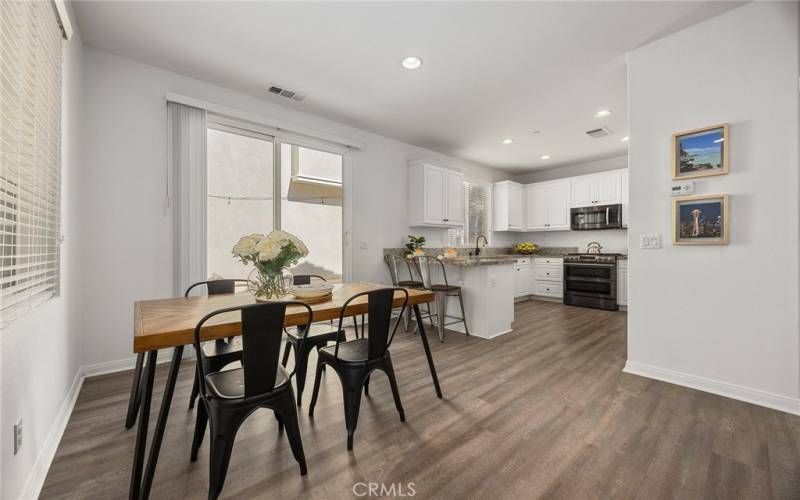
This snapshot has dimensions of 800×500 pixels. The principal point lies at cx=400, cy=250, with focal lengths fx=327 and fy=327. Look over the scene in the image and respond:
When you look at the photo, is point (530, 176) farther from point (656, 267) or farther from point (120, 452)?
point (120, 452)

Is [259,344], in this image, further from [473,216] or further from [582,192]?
[582,192]

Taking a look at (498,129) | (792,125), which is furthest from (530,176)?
(792,125)

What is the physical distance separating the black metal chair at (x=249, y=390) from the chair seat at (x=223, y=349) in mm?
363

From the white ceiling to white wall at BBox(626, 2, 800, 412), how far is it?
21 cm

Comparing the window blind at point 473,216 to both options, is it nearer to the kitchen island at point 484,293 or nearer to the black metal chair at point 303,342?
the kitchen island at point 484,293

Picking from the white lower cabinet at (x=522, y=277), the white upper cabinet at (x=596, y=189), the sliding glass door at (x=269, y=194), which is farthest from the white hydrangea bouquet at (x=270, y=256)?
the white upper cabinet at (x=596, y=189)

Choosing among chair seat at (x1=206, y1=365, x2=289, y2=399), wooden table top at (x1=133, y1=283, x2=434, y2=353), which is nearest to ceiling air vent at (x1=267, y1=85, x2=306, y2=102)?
wooden table top at (x1=133, y1=283, x2=434, y2=353)

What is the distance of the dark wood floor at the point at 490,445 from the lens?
57.8 inches

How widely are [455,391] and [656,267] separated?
6.27ft

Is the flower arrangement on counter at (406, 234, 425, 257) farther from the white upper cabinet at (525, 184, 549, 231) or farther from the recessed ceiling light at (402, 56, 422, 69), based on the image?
the white upper cabinet at (525, 184, 549, 231)

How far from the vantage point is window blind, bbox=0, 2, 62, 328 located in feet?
4.00

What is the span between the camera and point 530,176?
7395 millimetres

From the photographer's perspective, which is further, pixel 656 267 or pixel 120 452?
pixel 656 267

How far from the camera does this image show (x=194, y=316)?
156cm
